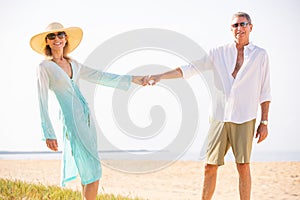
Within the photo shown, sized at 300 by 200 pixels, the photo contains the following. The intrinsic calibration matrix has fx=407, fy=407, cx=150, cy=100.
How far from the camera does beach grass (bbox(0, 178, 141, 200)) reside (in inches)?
222

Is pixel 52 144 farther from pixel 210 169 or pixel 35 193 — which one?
pixel 35 193

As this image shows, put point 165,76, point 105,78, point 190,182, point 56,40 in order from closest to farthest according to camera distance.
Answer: point 56,40 → point 105,78 → point 165,76 → point 190,182

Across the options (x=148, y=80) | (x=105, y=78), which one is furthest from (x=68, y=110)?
(x=148, y=80)

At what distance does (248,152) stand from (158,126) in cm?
103

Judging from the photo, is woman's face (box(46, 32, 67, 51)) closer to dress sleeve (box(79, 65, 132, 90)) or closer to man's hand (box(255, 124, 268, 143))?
dress sleeve (box(79, 65, 132, 90))

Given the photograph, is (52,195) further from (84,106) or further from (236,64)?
(236,64)

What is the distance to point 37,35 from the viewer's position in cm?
373

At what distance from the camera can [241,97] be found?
3.76m

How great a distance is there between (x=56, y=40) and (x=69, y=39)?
211mm

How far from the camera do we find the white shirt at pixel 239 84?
147 inches

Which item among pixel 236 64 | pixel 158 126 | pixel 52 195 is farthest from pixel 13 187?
pixel 236 64

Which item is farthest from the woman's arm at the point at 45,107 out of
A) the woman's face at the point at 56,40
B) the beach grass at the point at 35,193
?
the beach grass at the point at 35,193

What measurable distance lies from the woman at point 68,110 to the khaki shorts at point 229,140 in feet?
3.55

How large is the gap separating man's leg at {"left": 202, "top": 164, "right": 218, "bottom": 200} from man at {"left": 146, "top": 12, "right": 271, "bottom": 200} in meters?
0.03
